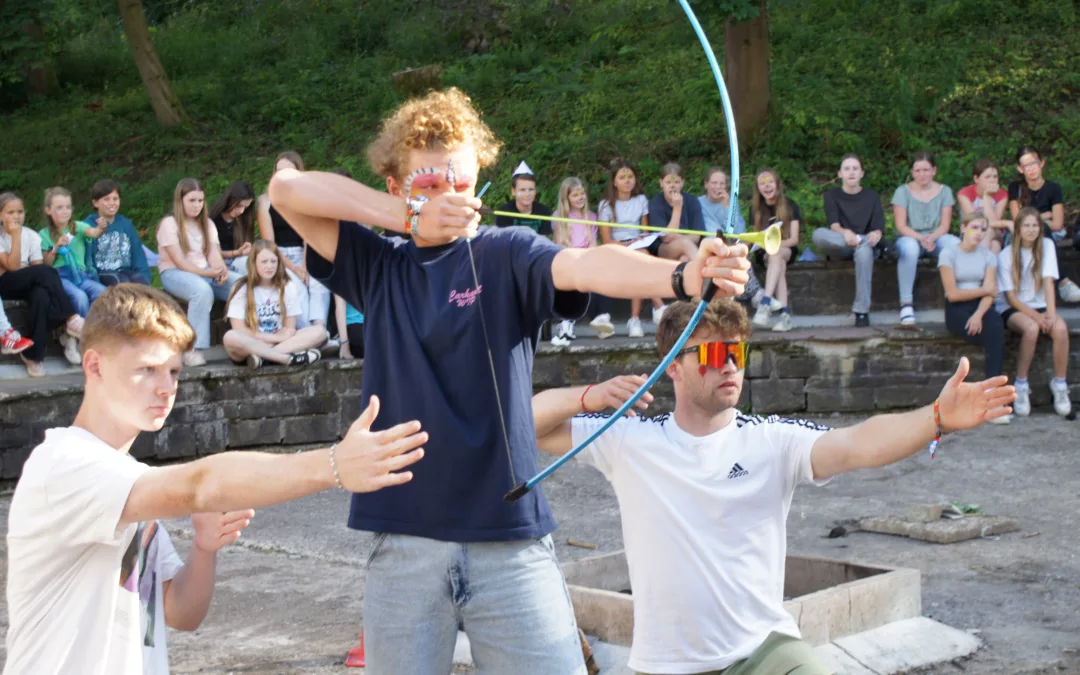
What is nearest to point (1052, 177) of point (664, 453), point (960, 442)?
point (960, 442)

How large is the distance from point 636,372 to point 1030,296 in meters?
2.80

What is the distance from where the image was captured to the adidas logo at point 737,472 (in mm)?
3334

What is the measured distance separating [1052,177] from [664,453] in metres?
9.96

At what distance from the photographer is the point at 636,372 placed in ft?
29.9

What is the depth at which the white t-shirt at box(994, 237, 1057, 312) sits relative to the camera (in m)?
9.20

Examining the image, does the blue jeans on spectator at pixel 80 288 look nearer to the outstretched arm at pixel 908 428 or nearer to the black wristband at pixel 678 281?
the outstretched arm at pixel 908 428

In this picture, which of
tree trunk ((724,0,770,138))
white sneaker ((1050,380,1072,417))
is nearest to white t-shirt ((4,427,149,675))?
white sneaker ((1050,380,1072,417))

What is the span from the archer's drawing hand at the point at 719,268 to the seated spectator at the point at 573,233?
6860 millimetres

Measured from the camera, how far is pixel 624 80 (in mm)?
15883

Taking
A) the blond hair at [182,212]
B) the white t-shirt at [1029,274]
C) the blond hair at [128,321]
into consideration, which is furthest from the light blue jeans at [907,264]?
the blond hair at [128,321]

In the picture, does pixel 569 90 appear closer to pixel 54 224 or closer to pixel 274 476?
pixel 54 224

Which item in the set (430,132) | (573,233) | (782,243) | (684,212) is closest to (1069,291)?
Result: (782,243)

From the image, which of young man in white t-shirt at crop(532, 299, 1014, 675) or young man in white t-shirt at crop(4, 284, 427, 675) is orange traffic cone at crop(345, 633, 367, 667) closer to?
young man in white t-shirt at crop(532, 299, 1014, 675)

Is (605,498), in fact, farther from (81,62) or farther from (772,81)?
(81,62)
